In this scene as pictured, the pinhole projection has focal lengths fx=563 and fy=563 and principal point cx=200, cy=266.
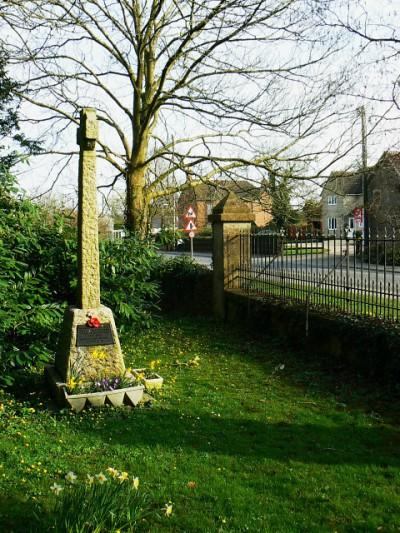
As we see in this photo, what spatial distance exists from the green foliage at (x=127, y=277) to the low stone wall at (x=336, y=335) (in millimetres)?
1934

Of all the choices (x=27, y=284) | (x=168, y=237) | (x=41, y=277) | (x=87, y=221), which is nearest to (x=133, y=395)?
(x=87, y=221)

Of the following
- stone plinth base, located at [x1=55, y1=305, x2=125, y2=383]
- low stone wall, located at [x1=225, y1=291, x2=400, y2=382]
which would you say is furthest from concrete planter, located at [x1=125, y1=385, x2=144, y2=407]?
low stone wall, located at [x1=225, y1=291, x2=400, y2=382]

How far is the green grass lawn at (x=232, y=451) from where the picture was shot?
355 centimetres

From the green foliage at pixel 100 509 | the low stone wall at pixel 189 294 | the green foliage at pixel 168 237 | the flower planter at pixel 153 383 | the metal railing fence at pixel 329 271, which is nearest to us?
the green foliage at pixel 100 509

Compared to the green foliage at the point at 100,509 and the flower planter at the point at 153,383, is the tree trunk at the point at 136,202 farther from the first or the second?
the green foliage at the point at 100,509

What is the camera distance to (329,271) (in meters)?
8.16

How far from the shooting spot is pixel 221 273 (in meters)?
11.6

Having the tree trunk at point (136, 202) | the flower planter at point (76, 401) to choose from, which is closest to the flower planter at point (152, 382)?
the flower planter at point (76, 401)

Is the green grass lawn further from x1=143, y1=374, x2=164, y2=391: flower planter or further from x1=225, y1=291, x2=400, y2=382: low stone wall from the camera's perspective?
x1=225, y1=291, x2=400, y2=382: low stone wall

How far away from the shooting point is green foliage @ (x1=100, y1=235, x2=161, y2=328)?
9.23m

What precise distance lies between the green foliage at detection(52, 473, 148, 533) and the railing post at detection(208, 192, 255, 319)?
8061 millimetres

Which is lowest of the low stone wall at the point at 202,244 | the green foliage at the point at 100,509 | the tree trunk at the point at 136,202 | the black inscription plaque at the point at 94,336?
the green foliage at the point at 100,509

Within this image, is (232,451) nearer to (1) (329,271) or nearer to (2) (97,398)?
(2) (97,398)

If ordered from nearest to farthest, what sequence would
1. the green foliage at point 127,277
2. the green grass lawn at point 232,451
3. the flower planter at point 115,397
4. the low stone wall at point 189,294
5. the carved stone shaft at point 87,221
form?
the green grass lawn at point 232,451, the flower planter at point 115,397, the carved stone shaft at point 87,221, the green foliage at point 127,277, the low stone wall at point 189,294
